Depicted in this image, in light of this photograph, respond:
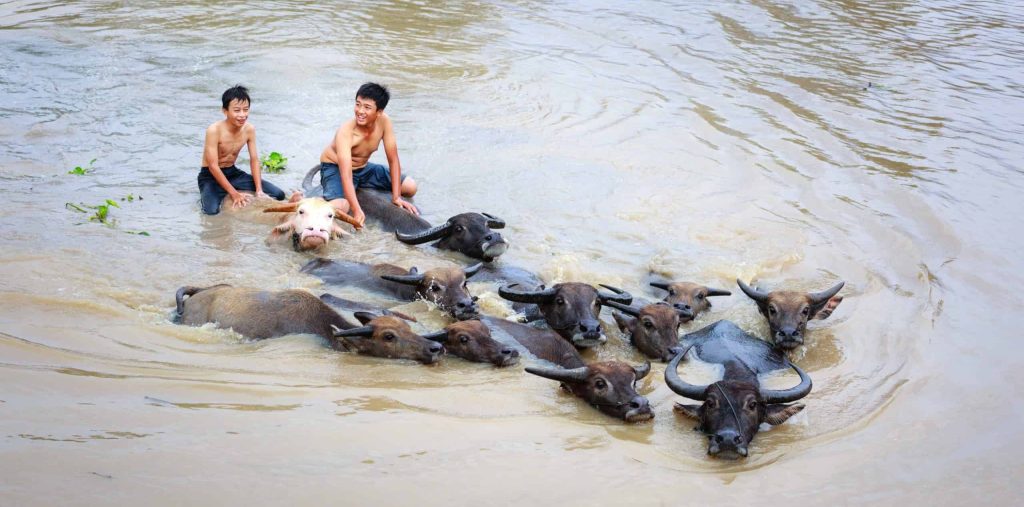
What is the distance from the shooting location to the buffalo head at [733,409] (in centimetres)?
496

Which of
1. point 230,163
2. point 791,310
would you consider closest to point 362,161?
point 230,163

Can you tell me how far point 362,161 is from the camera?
9930mm

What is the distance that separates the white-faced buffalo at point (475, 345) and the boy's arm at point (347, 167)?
2983 millimetres

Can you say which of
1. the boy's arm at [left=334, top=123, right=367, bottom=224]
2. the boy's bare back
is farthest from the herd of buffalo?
the boy's bare back

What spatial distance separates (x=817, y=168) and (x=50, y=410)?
341 inches

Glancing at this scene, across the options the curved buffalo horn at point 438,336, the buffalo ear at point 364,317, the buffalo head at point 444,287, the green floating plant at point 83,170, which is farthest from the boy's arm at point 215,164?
the curved buffalo horn at point 438,336

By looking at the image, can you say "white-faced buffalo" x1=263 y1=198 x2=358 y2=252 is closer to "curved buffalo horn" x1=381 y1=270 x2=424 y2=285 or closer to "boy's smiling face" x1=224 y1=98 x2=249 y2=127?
"boy's smiling face" x1=224 y1=98 x2=249 y2=127

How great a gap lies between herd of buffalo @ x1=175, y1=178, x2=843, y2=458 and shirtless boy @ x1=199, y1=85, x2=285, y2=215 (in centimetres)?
190

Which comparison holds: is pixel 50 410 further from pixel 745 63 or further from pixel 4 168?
pixel 745 63

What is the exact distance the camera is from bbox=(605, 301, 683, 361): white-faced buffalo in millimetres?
6469

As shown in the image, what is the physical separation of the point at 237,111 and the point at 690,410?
573cm

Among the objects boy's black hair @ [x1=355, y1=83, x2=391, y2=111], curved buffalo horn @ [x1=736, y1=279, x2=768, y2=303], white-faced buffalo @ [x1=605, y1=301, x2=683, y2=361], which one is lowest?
curved buffalo horn @ [x1=736, y1=279, x2=768, y2=303]

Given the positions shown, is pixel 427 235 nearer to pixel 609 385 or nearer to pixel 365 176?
pixel 365 176

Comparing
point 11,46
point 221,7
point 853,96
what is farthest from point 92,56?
point 853,96
